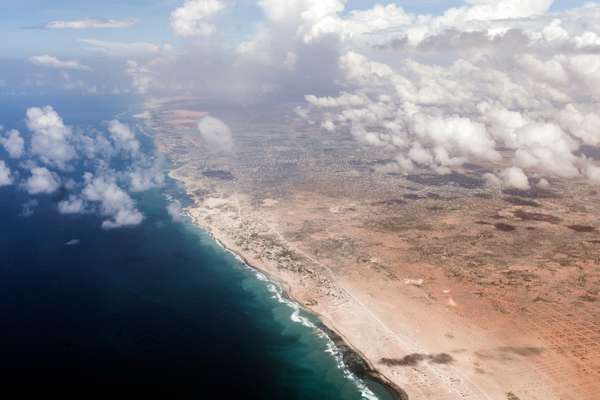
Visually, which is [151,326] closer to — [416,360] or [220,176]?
[416,360]

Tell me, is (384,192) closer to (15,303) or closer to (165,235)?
(165,235)

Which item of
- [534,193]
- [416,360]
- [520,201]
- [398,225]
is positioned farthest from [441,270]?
[534,193]

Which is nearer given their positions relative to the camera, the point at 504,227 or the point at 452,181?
the point at 504,227

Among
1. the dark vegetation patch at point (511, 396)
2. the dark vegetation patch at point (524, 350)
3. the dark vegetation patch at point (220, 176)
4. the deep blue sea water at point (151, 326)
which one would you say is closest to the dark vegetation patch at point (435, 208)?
the deep blue sea water at point (151, 326)

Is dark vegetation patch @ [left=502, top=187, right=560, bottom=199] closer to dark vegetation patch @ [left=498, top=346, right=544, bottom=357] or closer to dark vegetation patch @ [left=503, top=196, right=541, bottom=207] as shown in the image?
dark vegetation patch @ [left=503, top=196, right=541, bottom=207]

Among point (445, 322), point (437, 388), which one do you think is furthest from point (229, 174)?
point (437, 388)

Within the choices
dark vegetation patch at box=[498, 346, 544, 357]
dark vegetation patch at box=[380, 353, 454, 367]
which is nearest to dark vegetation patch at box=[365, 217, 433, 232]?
dark vegetation patch at box=[498, 346, 544, 357]
